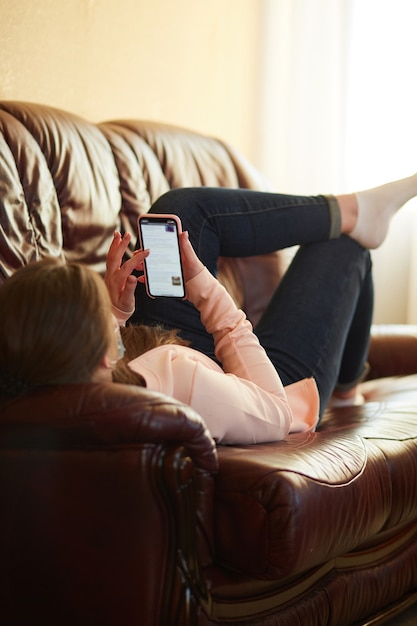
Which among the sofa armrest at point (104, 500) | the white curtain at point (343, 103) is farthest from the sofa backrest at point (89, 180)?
the white curtain at point (343, 103)

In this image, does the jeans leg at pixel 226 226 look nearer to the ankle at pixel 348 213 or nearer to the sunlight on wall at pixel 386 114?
the ankle at pixel 348 213

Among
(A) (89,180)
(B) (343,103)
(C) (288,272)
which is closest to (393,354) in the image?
(C) (288,272)

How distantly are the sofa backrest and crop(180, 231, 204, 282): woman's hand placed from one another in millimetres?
345

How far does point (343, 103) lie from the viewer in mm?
3109

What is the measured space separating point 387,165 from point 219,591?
219 centimetres

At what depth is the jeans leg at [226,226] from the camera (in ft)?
5.48

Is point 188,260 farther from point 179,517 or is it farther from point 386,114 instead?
point 386,114

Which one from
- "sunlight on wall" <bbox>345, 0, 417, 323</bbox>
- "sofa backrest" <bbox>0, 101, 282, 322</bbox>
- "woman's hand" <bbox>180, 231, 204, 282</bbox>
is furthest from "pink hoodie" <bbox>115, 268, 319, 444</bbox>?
"sunlight on wall" <bbox>345, 0, 417, 323</bbox>

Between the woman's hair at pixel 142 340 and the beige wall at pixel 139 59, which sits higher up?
the beige wall at pixel 139 59

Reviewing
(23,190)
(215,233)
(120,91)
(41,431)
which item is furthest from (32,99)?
(41,431)

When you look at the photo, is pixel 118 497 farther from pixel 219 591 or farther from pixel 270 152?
pixel 270 152

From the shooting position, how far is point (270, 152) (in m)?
3.12

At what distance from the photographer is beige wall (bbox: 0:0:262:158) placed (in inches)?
83.4

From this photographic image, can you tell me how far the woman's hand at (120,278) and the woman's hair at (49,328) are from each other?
331 millimetres
